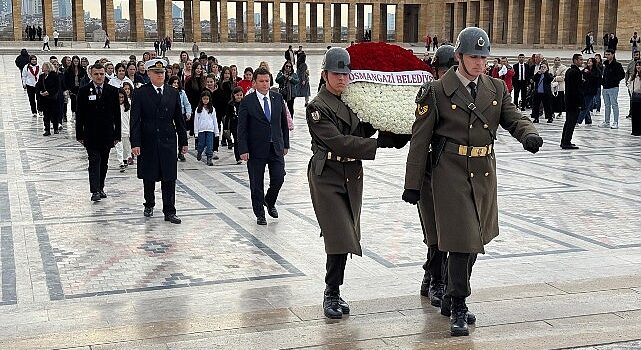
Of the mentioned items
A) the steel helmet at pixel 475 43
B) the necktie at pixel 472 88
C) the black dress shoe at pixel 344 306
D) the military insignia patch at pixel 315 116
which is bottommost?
the black dress shoe at pixel 344 306

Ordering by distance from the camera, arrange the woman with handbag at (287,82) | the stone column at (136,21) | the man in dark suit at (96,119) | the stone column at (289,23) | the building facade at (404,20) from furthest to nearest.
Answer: the stone column at (289,23)
the stone column at (136,21)
the building facade at (404,20)
the woman with handbag at (287,82)
the man in dark suit at (96,119)

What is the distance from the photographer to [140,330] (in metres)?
5.01

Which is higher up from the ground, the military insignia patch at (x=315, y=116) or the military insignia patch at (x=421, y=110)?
the military insignia patch at (x=421, y=110)

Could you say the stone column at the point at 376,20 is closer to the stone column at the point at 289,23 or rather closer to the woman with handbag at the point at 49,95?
the stone column at the point at 289,23

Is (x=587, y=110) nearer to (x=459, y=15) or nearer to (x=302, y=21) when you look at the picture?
(x=302, y=21)

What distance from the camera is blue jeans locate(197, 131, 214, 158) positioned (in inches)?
492

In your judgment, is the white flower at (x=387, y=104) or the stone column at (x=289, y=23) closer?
the white flower at (x=387, y=104)

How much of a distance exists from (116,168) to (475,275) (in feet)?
23.1

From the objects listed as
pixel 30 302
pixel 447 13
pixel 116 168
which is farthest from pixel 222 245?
pixel 447 13

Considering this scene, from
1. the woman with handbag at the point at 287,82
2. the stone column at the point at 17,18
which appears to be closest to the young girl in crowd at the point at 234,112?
the woman with handbag at the point at 287,82

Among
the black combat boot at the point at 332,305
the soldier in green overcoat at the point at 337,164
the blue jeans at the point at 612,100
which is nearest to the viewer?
the soldier in green overcoat at the point at 337,164

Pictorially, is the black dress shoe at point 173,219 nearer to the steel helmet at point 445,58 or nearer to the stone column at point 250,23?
the steel helmet at point 445,58

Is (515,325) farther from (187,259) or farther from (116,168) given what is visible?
(116,168)

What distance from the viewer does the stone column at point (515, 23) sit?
6056 centimetres
